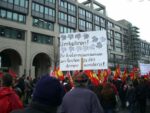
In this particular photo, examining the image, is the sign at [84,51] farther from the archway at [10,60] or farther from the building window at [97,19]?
the building window at [97,19]

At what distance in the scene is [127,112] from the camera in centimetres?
1200

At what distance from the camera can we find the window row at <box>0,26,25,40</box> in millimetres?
37156

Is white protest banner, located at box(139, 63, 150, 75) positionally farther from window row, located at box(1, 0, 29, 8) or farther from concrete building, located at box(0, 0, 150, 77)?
window row, located at box(1, 0, 29, 8)

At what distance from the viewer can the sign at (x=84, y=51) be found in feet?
26.9

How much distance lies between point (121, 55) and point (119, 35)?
6.20 metres

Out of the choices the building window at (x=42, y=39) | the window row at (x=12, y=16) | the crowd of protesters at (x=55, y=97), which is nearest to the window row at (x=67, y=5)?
the building window at (x=42, y=39)

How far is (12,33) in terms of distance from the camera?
3869 cm

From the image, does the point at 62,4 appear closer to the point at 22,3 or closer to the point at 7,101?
the point at 22,3

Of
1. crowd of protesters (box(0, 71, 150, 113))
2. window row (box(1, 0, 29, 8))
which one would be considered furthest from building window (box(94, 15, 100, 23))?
crowd of protesters (box(0, 71, 150, 113))

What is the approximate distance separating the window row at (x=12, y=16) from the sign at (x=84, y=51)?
3033 cm

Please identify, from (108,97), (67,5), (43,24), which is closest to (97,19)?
(67,5)

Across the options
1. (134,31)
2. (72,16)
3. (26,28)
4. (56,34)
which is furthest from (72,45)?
(134,31)

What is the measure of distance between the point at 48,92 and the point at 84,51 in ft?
21.2

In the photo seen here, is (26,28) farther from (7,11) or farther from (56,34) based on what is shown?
(56,34)
